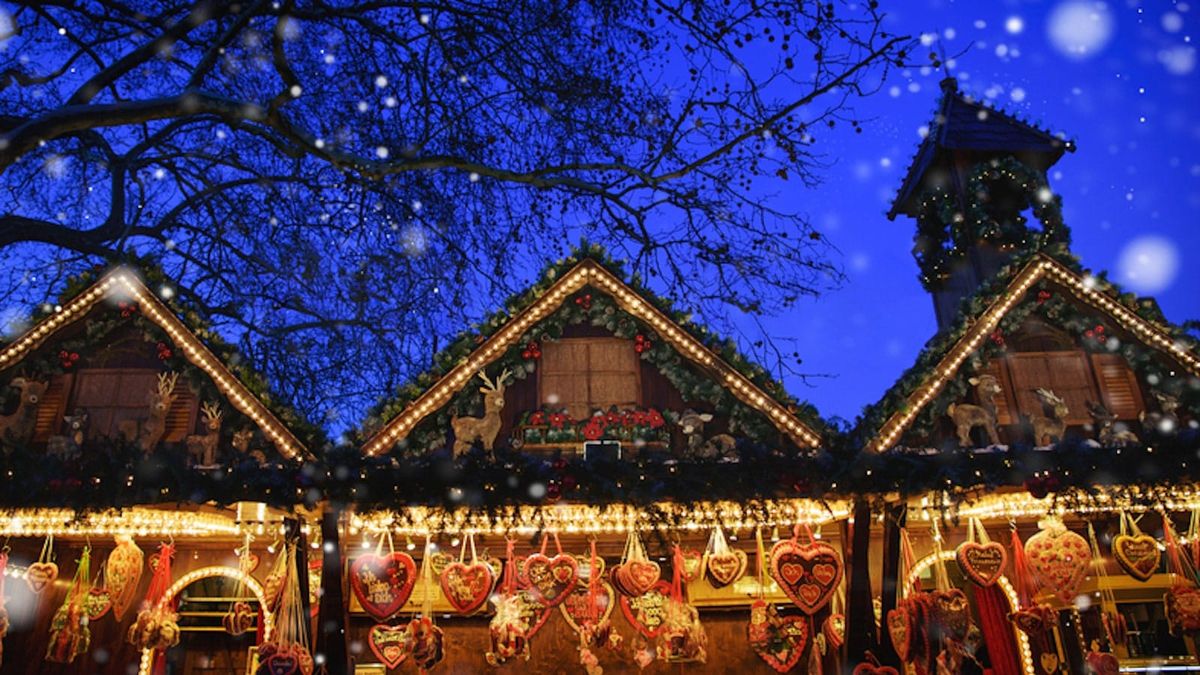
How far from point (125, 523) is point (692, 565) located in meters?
6.15

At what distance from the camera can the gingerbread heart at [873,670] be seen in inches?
276

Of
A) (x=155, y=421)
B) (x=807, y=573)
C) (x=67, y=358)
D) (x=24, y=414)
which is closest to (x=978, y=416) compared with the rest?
(x=807, y=573)

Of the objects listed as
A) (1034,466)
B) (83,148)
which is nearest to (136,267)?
(83,148)

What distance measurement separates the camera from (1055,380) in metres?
9.17

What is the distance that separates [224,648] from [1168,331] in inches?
491

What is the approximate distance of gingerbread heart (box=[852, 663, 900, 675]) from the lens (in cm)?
701

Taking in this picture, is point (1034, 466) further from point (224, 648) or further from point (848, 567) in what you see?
point (224, 648)

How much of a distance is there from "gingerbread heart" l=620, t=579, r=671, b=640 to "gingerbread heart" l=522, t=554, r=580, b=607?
2.93 feet

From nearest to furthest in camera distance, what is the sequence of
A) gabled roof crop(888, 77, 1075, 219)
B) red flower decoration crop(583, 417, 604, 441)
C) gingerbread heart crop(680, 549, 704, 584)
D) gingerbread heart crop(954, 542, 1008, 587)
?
gingerbread heart crop(954, 542, 1008, 587), gingerbread heart crop(680, 549, 704, 584), red flower decoration crop(583, 417, 604, 441), gabled roof crop(888, 77, 1075, 219)

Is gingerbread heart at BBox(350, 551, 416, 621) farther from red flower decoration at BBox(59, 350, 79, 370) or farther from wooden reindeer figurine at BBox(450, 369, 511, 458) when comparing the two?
red flower decoration at BBox(59, 350, 79, 370)

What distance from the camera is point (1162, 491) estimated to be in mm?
7199

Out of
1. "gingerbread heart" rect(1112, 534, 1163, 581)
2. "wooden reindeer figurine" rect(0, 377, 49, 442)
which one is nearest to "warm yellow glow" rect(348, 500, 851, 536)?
"gingerbread heart" rect(1112, 534, 1163, 581)

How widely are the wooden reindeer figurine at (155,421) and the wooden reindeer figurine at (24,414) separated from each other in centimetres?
99

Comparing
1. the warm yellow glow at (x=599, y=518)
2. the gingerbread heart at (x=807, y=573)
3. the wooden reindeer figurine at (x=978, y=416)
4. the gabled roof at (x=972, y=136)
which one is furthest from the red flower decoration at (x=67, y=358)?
the gabled roof at (x=972, y=136)
